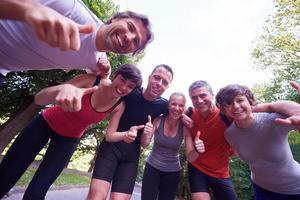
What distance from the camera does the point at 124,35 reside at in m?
2.30

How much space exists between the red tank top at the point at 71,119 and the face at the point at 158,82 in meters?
0.91

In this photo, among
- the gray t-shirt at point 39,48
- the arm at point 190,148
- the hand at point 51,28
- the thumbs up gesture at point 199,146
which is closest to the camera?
the hand at point 51,28

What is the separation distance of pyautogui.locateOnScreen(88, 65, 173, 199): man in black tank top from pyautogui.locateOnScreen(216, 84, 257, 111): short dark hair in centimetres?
79

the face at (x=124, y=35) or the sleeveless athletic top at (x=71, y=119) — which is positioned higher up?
the face at (x=124, y=35)

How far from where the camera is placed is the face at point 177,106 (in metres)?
3.93

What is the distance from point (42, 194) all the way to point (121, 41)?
1740mm

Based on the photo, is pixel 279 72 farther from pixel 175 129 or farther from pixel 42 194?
pixel 42 194

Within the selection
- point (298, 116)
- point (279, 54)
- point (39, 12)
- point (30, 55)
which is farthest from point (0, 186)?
point (279, 54)

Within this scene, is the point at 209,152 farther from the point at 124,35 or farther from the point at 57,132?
the point at 124,35

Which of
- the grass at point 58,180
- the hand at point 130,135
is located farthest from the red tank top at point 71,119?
the grass at point 58,180

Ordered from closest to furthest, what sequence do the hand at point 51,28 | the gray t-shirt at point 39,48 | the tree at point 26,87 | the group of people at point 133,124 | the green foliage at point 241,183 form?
the hand at point 51,28, the gray t-shirt at point 39,48, the group of people at point 133,124, the green foliage at point 241,183, the tree at point 26,87

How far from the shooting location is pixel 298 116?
2.69 m

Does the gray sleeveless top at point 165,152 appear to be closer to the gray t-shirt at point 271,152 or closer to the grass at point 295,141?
the gray t-shirt at point 271,152

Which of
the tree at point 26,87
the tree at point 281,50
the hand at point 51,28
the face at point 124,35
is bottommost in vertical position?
the hand at point 51,28
